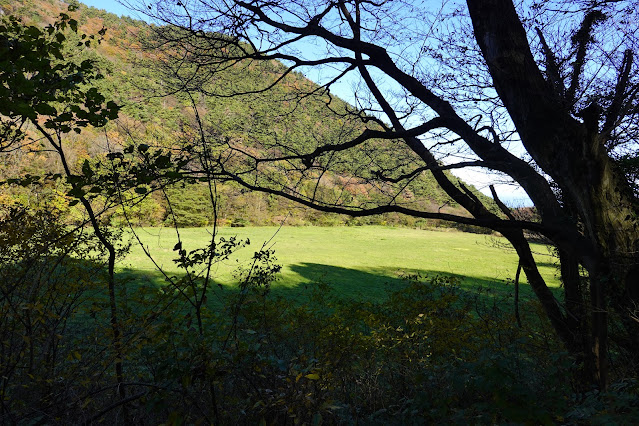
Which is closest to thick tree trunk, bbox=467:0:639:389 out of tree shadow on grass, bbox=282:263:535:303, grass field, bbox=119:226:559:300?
grass field, bbox=119:226:559:300

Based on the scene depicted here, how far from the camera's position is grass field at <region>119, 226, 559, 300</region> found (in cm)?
1606

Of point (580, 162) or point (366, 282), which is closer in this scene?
point (580, 162)

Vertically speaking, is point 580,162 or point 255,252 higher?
point 580,162

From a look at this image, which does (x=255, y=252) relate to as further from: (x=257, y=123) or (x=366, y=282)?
(x=366, y=282)

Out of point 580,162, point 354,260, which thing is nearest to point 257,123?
point 580,162

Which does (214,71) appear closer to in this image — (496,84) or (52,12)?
(496,84)

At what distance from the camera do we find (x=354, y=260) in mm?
23969

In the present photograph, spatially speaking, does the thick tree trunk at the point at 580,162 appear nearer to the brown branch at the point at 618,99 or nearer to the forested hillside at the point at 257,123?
the brown branch at the point at 618,99

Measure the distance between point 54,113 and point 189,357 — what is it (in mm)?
1617

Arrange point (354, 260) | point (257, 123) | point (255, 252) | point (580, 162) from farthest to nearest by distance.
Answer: point (354, 260), point (257, 123), point (255, 252), point (580, 162)

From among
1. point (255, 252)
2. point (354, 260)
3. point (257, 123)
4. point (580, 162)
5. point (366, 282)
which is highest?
point (257, 123)

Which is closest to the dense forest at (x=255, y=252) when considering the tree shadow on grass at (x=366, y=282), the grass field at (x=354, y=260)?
the grass field at (x=354, y=260)

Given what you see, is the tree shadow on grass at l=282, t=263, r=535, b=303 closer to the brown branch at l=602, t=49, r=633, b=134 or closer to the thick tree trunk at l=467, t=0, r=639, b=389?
the thick tree trunk at l=467, t=0, r=639, b=389

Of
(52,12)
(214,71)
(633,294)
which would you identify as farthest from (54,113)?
(52,12)
